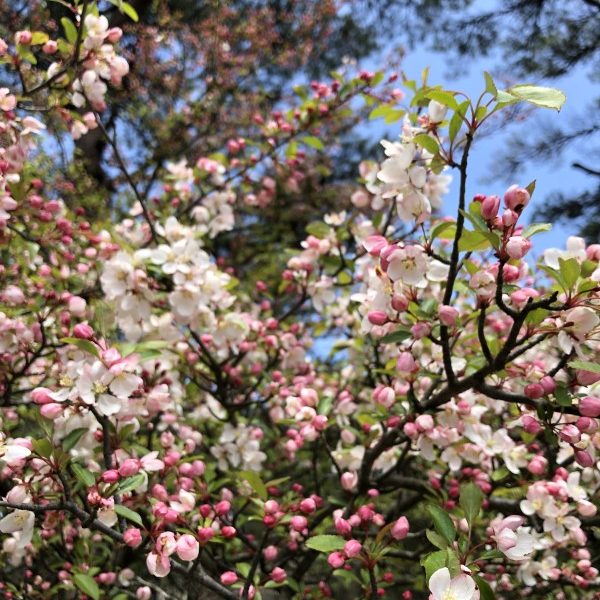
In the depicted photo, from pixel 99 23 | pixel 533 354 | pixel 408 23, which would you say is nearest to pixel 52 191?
pixel 99 23

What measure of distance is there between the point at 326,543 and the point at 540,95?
2.78 feet

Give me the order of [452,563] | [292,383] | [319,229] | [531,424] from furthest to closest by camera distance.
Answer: [292,383], [319,229], [531,424], [452,563]

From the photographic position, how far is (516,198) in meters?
0.91

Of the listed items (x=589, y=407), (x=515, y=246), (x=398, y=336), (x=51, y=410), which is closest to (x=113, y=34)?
(x=51, y=410)

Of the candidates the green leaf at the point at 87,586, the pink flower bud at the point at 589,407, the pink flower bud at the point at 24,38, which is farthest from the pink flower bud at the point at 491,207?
the pink flower bud at the point at 24,38

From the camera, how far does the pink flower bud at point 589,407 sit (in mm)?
942

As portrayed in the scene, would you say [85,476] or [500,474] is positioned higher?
[500,474]

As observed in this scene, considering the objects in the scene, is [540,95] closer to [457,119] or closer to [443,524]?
[457,119]

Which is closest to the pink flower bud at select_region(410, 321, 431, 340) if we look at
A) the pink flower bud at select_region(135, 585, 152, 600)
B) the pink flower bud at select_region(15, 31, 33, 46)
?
the pink flower bud at select_region(135, 585, 152, 600)

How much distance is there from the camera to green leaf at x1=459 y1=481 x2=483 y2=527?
1.00 metres

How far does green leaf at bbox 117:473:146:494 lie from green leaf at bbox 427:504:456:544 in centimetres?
55

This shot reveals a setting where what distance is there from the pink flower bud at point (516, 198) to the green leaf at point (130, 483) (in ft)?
2.74

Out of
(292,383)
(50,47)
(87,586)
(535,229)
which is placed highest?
(50,47)

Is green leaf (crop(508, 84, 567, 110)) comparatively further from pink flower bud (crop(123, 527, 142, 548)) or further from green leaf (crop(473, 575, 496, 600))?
pink flower bud (crop(123, 527, 142, 548))
